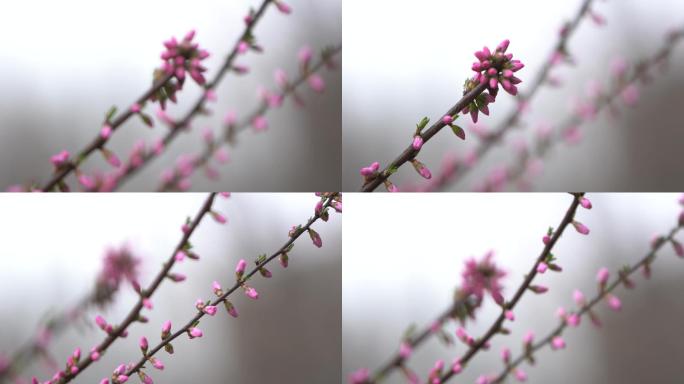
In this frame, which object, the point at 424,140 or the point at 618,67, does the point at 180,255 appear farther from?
the point at 618,67

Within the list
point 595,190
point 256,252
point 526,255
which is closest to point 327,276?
point 256,252

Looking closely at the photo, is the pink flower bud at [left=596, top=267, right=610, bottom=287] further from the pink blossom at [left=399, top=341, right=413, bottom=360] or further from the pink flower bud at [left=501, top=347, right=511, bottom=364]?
the pink blossom at [left=399, top=341, right=413, bottom=360]

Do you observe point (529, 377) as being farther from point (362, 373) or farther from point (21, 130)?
point (21, 130)

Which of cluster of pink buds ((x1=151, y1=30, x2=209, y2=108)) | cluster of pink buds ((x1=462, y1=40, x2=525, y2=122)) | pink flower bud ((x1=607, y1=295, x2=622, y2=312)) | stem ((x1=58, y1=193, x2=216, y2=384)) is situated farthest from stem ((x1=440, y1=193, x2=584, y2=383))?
cluster of pink buds ((x1=151, y1=30, x2=209, y2=108))

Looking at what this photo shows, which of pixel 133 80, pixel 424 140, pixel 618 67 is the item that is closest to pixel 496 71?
pixel 424 140

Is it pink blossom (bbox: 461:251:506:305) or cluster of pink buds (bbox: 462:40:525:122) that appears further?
pink blossom (bbox: 461:251:506:305)

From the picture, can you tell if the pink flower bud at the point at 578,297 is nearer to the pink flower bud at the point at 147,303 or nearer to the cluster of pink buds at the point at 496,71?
the cluster of pink buds at the point at 496,71
